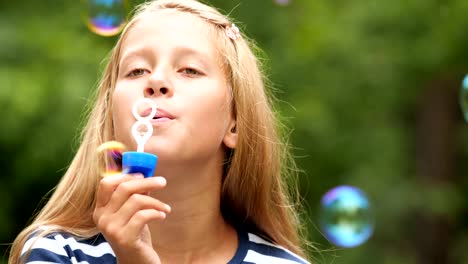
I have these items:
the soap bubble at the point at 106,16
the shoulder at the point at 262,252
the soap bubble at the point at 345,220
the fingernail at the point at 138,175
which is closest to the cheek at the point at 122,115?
the fingernail at the point at 138,175

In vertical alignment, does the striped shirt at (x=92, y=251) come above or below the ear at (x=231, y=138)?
below

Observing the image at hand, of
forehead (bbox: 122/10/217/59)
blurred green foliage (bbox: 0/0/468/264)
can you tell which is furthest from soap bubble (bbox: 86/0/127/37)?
forehead (bbox: 122/10/217/59)

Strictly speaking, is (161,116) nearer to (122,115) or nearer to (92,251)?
(122,115)

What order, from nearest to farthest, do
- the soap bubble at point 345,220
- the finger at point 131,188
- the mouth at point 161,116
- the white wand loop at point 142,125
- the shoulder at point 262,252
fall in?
the finger at point 131,188 < the white wand loop at point 142,125 < the mouth at point 161,116 < the shoulder at point 262,252 < the soap bubble at point 345,220

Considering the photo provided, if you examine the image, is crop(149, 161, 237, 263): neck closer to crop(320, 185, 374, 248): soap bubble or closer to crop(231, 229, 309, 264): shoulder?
crop(231, 229, 309, 264): shoulder

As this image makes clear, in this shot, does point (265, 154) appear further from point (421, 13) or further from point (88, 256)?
point (421, 13)

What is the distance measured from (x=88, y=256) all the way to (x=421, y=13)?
389 centimetres

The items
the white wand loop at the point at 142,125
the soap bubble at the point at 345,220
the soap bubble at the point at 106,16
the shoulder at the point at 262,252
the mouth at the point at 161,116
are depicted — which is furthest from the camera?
the soap bubble at the point at 345,220

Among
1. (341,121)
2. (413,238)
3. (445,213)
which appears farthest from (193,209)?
(413,238)

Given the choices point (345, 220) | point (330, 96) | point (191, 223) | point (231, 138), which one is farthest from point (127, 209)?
point (330, 96)

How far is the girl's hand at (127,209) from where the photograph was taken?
2.08m

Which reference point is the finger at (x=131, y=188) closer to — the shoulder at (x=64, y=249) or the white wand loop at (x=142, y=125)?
the white wand loop at (x=142, y=125)

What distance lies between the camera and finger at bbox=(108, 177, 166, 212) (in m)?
2.07

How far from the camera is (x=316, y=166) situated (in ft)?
18.6
